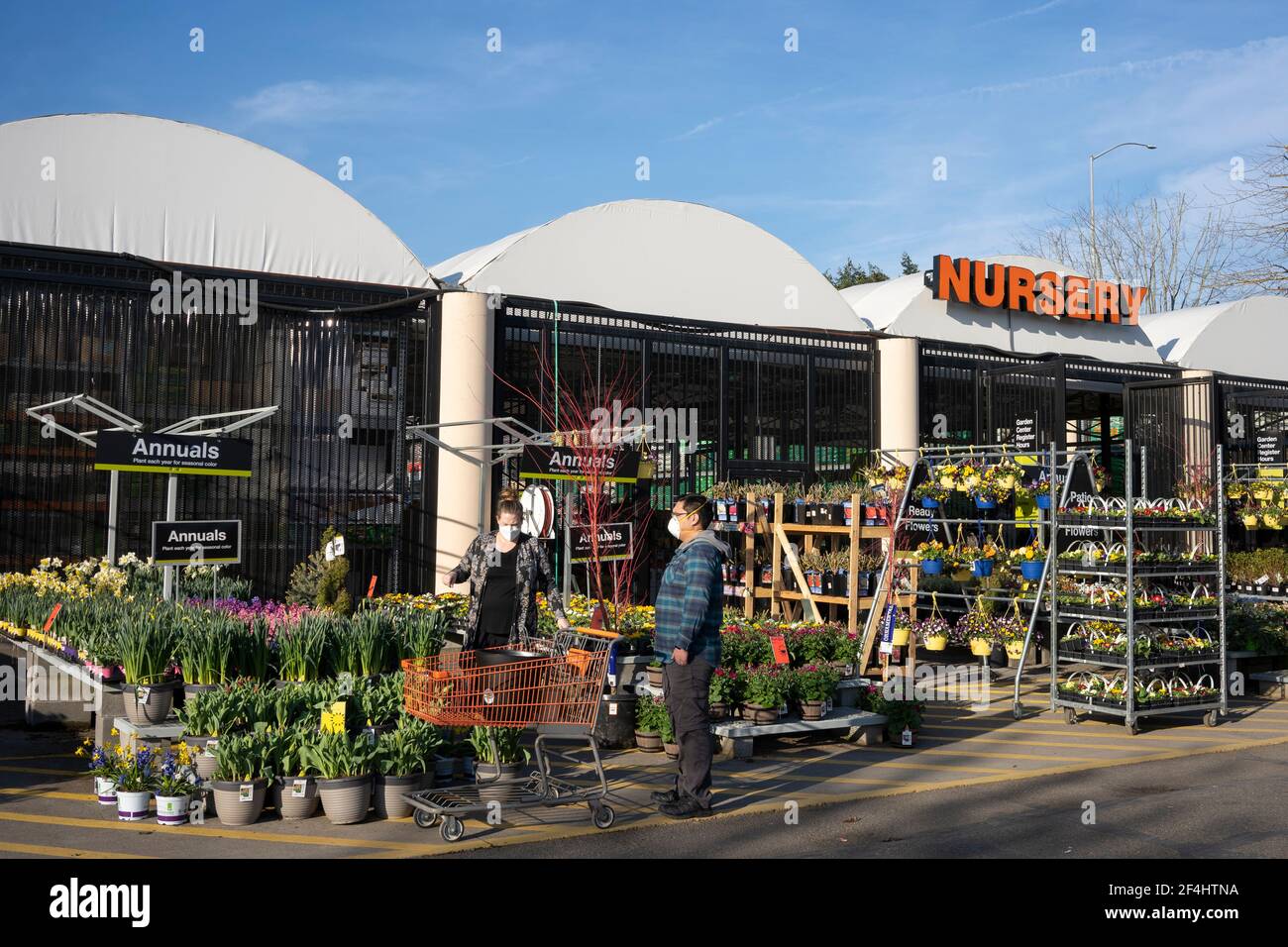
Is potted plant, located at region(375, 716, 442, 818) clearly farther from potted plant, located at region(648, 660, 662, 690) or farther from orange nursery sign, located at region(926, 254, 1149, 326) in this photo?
orange nursery sign, located at region(926, 254, 1149, 326)


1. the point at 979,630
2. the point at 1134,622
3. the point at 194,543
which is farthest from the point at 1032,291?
the point at 194,543

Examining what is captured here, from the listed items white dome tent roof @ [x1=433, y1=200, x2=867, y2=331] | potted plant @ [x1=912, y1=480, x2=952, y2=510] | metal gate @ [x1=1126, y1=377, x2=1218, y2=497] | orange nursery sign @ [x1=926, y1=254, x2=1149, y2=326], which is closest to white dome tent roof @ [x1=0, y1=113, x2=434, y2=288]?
white dome tent roof @ [x1=433, y1=200, x2=867, y2=331]

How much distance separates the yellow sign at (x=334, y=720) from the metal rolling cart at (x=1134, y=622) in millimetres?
6943

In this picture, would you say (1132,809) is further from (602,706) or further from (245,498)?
(245,498)

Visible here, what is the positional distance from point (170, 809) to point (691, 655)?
10.8 ft

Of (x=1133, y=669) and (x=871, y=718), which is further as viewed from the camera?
(x=1133, y=669)

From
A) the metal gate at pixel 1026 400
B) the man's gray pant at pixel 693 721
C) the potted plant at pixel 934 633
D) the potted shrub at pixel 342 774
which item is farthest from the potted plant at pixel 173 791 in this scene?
the metal gate at pixel 1026 400

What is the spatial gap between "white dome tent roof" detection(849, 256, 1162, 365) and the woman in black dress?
12420 millimetres

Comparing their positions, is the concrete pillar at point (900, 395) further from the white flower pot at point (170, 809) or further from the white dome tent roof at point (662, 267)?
the white flower pot at point (170, 809)

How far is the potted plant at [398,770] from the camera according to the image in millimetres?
7156
